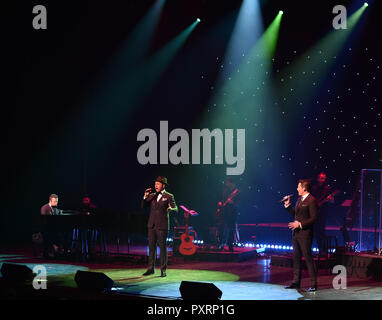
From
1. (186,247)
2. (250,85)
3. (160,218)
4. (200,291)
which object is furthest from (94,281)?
(250,85)

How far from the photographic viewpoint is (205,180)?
57.1 ft

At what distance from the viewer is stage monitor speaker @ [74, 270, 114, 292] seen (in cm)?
761

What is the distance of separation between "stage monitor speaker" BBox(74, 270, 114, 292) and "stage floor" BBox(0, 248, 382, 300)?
0.74ft

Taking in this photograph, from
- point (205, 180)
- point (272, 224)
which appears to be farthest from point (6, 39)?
point (272, 224)

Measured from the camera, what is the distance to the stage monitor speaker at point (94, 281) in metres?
7.61

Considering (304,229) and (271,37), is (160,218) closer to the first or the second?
(304,229)

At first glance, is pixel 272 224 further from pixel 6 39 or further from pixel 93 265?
pixel 6 39

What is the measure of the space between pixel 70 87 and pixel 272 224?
7594 mm

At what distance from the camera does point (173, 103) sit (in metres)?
17.6

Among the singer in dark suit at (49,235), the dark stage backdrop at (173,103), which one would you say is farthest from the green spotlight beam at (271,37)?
the singer in dark suit at (49,235)

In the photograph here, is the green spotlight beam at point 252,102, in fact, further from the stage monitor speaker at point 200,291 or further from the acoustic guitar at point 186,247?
the stage monitor speaker at point 200,291
